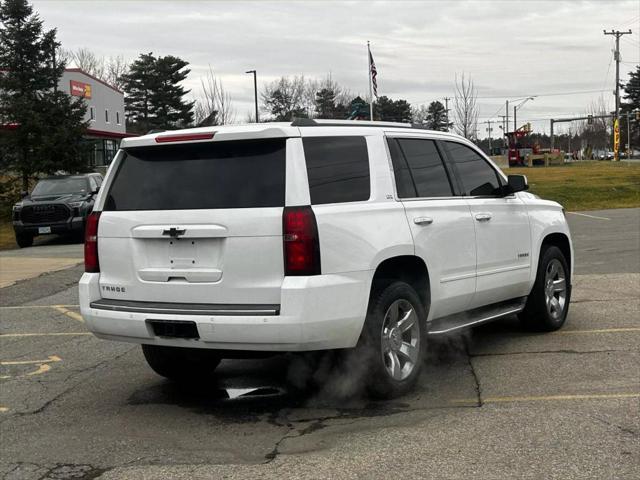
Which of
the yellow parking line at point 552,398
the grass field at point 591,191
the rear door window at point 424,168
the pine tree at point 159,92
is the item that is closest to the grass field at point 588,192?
the grass field at point 591,191

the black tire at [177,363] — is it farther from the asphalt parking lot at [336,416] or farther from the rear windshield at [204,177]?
the rear windshield at [204,177]

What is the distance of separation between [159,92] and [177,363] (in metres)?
71.7

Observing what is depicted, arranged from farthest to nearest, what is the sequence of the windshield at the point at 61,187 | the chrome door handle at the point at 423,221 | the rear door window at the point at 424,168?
the windshield at the point at 61,187 < the rear door window at the point at 424,168 < the chrome door handle at the point at 423,221

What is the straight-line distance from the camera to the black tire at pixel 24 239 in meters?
19.9

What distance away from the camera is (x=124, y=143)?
5457 millimetres

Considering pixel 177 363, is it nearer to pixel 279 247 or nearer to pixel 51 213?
pixel 279 247

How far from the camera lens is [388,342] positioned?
17.3 ft

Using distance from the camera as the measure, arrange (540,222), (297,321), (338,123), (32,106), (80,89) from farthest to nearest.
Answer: (80,89) → (32,106) → (540,222) → (338,123) → (297,321)

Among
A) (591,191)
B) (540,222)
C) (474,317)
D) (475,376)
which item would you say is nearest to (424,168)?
(474,317)

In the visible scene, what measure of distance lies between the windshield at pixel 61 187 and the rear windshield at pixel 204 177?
52.0ft

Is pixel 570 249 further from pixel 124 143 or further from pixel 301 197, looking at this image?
pixel 124 143

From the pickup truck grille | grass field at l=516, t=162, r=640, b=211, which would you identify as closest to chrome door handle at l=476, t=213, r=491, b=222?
the pickup truck grille

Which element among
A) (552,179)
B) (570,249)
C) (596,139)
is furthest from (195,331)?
(596,139)

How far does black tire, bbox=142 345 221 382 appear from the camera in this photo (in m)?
5.94
